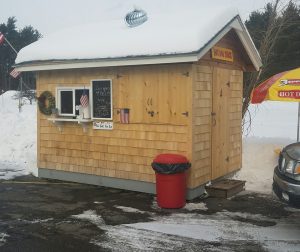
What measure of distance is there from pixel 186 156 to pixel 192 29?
2.32 meters

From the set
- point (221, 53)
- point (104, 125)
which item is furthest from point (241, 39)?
point (104, 125)

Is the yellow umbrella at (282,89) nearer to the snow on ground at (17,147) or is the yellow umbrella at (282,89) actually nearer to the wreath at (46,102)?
the wreath at (46,102)

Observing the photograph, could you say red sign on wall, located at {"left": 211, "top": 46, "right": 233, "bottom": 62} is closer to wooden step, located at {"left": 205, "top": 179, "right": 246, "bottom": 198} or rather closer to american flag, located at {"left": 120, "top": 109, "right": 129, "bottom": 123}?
american flag, located at {"left": 120, "top": 109, "right": 129, "bottom": 123}

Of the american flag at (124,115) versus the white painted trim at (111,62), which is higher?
the white painted trim at (111,62)

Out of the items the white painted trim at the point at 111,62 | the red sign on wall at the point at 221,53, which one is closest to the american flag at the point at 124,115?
the white painted trim at the point at 111,62

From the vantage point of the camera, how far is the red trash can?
24.9 ft

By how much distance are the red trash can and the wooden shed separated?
1.71 feet

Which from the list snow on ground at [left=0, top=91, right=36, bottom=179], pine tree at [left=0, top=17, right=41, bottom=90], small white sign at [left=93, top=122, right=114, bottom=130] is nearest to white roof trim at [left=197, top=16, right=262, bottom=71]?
small white sign at [left=93, top=122, right=114, bottom=130]

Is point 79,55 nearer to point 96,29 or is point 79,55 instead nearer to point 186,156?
point 96,29

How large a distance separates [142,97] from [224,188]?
2362 mm

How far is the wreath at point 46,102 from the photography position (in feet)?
33.1

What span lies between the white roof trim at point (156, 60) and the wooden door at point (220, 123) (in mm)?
848

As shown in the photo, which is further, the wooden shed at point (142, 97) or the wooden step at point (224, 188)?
the wooden step at point (224, 188)

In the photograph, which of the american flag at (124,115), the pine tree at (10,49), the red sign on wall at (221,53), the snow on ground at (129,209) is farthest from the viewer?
the pine tree at (10,49)
